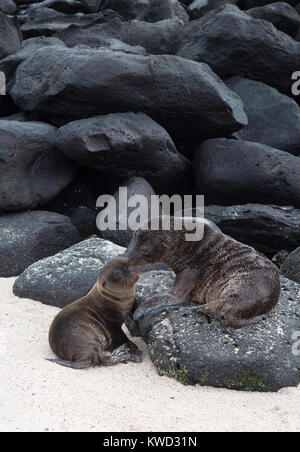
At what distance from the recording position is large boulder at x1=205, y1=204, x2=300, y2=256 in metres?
7.21

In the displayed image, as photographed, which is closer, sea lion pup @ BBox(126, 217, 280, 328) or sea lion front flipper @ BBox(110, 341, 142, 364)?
sea lion pup @ BBox(126, 217, 280, 328)

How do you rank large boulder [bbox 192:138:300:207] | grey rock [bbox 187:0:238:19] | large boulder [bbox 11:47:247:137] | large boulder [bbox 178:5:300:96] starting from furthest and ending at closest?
grey rock [bbox 187:0:238:19], large boulder [bbox 178:5:300:96], large boulder [bbox 192:138:300:207], large boulder [bbox 11:47:247:137]

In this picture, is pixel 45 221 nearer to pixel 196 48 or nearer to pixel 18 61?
pixel 18 61

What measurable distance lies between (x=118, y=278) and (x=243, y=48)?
19.7 feet

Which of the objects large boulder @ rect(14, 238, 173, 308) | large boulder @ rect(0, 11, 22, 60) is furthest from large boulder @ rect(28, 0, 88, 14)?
large boulder @ rect(14, 238, 173, 308)

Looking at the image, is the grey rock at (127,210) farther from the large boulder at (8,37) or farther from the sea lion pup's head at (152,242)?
the large boulder at (8,37)

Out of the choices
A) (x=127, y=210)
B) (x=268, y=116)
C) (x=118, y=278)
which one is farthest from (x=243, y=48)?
(x=118, y=278)

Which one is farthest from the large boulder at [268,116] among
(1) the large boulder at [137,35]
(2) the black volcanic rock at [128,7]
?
(2) the black volcanic rock at [128,7]

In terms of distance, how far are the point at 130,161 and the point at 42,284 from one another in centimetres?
255

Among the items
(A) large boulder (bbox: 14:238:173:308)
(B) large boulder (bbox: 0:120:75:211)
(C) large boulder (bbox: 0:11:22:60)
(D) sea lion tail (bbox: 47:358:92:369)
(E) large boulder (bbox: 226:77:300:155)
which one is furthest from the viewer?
(C) large boulder (bbox: 0:11:22:60)

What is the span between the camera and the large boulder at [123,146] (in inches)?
291

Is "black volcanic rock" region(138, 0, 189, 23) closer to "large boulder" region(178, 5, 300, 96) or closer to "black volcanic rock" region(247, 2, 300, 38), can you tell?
"black volcanic rock" region(247, 2, 300, 38)

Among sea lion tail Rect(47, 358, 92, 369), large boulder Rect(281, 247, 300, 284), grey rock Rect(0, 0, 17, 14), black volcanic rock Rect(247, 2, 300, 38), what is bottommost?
grey rock Rect(0, 0, 17, 14)

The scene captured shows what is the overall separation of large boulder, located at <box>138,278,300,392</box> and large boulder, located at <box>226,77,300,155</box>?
5000 millimetres
